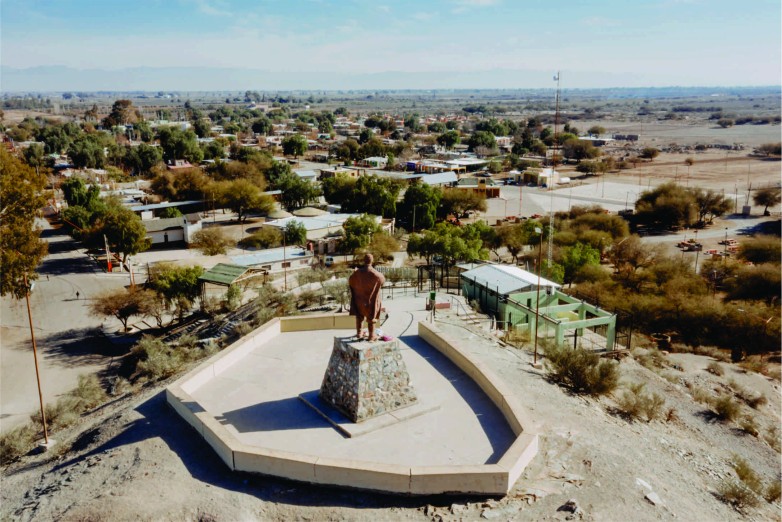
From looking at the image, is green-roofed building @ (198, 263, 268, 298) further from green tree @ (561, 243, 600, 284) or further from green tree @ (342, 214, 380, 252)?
green tree @ (561, 243, 600, 284)

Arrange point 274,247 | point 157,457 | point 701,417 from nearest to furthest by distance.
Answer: point 157,457, point 701,417, point 274,247

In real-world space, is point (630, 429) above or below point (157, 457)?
below

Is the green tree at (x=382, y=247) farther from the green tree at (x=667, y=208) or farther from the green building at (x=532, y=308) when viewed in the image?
the green tree at (x=667, y=208)

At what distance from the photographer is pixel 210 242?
42594 mm

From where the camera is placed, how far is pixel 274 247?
43.3m

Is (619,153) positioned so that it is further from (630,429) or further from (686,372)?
(630,429)

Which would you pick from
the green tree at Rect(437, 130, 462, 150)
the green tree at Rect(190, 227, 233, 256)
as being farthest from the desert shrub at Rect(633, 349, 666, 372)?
the green tree at Rect(437, 130, 462, 150)

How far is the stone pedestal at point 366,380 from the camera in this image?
12539mm

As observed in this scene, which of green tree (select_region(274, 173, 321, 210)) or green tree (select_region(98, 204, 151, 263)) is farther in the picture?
green tree (select_region(274, 173, 321, 210))

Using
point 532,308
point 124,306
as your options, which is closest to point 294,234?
point 124,306

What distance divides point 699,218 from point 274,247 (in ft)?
129

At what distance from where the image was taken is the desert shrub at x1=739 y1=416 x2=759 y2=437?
17531 mm

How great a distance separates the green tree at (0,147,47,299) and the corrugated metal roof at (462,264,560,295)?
16.3 metres

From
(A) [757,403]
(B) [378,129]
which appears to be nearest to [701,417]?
(A) [757,403]
